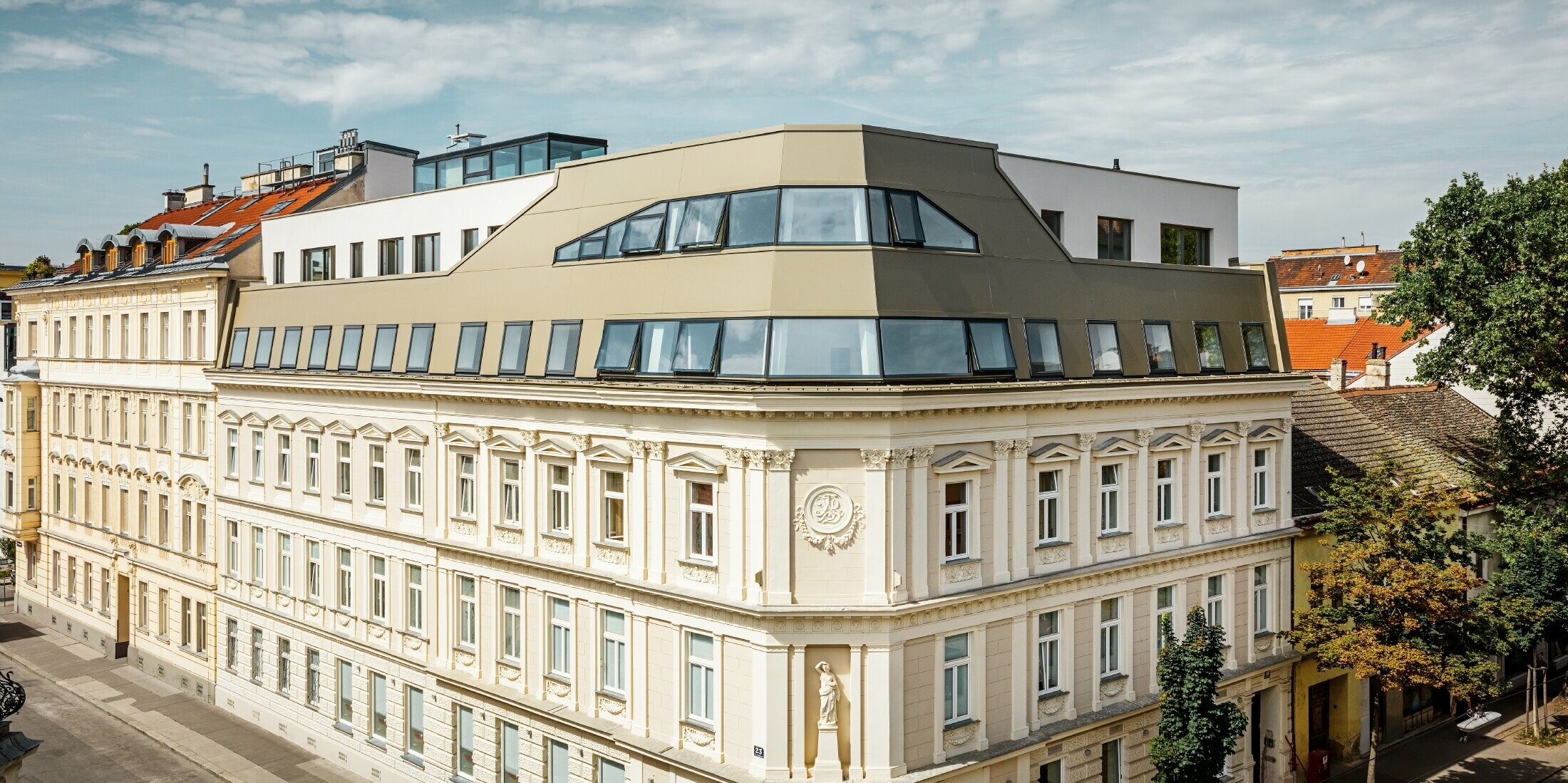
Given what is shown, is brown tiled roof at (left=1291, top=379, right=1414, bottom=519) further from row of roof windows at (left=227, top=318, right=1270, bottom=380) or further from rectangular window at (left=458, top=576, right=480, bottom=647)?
rectangular window at (left=458, top=576, right=480, bottom=647)

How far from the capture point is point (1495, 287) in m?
36.6

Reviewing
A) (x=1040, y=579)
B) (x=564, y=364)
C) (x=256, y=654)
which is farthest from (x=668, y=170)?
(x=256, y=654)

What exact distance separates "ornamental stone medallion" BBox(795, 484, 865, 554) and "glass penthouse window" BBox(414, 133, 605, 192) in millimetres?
15122

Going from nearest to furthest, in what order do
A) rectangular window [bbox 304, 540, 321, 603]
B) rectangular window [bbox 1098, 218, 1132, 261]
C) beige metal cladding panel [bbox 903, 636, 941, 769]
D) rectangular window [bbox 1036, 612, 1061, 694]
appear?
beige metal cladding panel [bbox 903, 636, 941, 769] → rectangular window [bbox 1036, 612, 1061, 694] → rectangular window [bbox 1098, 218, 1132, 261] → rectangular window [bbox 304, 540, 321, 603]

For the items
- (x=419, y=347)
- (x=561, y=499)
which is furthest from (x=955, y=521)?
(x=419, y=347)

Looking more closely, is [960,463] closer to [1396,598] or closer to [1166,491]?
[1166,491]

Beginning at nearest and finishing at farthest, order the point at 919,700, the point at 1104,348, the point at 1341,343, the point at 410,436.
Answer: the point at 919,700 < the point at 1104,348 < the point at 410,436 < the point at 1341,343

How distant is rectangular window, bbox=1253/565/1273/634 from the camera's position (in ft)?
116

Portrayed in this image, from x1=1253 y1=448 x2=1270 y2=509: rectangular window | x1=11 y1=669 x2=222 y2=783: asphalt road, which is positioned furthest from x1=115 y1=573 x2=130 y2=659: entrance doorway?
x1=1253 y1=448 x2=1270 y2=509: rectangular window

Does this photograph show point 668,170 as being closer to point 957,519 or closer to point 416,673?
point 957,519

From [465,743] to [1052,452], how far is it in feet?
59.9

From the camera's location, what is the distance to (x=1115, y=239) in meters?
34.3

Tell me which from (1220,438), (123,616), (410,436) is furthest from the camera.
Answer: (123,616)

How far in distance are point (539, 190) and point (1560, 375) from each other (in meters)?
31.8
